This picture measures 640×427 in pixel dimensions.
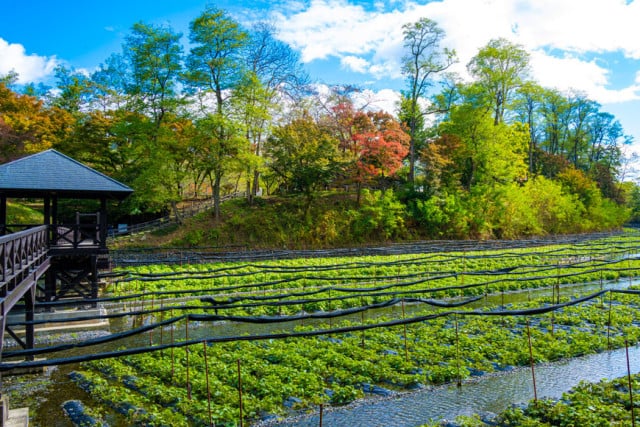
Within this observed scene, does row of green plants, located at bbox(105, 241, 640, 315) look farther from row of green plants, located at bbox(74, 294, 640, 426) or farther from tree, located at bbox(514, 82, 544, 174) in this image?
tree, located at bbox(514, 82, 544, 174)

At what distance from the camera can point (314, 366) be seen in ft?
28.6

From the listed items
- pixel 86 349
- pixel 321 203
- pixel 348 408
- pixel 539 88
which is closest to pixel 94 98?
pixel 321 203

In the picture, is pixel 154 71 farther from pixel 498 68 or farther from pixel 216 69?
pixel 498 68

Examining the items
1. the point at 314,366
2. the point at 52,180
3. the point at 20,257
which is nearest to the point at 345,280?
the point at 314,366

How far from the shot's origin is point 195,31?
28.4 m

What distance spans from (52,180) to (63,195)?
3.06 ft

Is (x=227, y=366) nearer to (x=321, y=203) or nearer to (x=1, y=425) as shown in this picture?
(x=1, y=425)

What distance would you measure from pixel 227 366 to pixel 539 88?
50460mm

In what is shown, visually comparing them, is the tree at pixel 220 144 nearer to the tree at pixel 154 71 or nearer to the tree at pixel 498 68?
the tree at pixel 154 71

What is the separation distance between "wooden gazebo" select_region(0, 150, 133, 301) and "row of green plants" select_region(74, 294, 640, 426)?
4622 millimetres

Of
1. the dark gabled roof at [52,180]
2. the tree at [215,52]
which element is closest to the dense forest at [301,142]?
the tree at [215,52]

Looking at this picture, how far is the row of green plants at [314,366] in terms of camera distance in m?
7.27

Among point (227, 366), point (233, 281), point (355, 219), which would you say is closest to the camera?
point (227, 366)

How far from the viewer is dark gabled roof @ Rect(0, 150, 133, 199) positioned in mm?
13133
